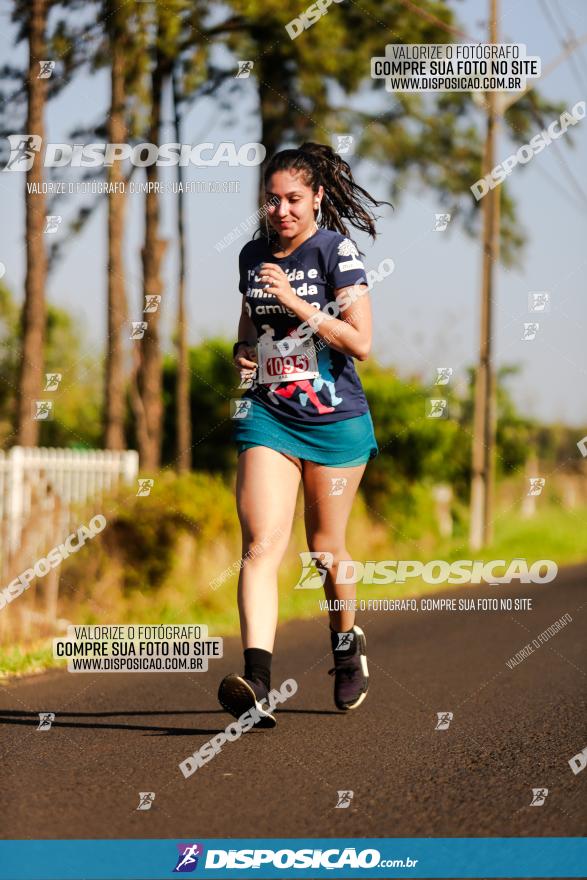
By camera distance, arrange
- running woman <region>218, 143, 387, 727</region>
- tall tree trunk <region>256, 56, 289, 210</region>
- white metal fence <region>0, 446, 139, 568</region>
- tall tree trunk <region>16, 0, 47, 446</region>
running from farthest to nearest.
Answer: tall tree trunk <region>256, 56, 289, 210</region>, tall tree trunk <region>16, 0, 47, 446</region>, white metal fence <region>0, 446, 139, 568</region>, running woman <region>218, 143, 387, 727</region>

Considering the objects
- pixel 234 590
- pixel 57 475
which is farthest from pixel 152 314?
pixel 234 590

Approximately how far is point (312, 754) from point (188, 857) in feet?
3.91

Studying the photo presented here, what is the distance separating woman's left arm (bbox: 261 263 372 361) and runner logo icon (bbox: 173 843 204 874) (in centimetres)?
190

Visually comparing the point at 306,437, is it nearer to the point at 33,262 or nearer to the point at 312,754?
the point at 312,754

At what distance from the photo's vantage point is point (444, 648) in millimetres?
7367

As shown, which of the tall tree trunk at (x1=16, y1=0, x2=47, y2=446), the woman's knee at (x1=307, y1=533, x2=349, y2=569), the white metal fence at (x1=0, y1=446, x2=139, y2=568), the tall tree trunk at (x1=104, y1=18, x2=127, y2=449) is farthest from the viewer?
the tall tree trunk at (x1=104, y1=18, x2=127, y2=449)

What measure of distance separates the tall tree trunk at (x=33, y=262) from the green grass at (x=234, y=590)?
3285 mm

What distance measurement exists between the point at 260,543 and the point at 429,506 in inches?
497

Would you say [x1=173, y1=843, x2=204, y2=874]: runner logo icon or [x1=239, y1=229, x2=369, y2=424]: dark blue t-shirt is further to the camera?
[x1=239, y1=229, x2=369, y2=424]: dark blue t-shirt

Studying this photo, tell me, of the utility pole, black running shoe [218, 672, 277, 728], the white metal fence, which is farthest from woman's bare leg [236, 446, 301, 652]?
the utility pole

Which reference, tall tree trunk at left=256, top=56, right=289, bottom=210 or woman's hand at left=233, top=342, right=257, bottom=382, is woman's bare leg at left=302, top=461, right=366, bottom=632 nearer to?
woman's hand at left=233, top=342, right=257, bottom=382

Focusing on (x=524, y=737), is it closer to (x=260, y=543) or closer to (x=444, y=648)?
(x=260, y=543)

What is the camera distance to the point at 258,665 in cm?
440

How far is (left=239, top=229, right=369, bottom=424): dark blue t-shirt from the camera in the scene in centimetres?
457
